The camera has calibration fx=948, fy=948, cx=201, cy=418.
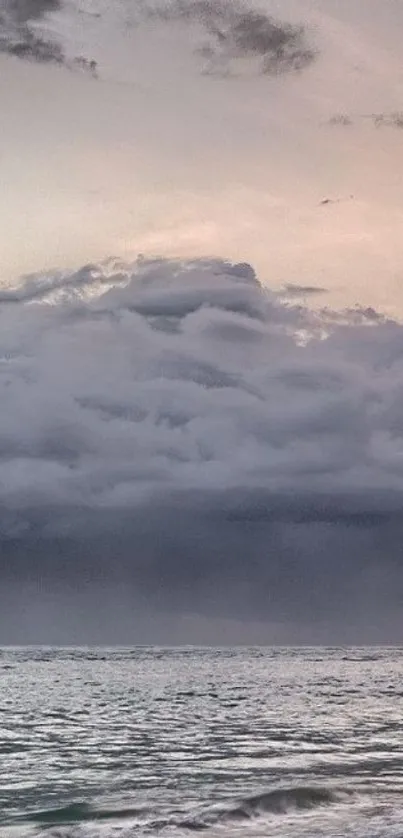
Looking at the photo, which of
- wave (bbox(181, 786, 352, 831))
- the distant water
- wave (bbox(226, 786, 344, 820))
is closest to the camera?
the distant water

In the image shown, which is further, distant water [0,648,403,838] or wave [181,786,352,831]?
wave [181,786,352,831]

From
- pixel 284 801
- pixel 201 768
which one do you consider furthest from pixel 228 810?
pixel 201 768

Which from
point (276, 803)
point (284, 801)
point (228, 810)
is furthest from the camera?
point (284, 801)

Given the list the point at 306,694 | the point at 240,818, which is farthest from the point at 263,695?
the point at 240,818

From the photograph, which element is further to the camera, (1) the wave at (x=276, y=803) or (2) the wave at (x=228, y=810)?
(1) the wave at (x=276, y=803)

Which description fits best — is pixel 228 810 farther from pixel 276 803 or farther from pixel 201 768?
pixel 201 768

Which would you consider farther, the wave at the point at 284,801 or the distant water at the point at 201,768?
the wave at the point at 284,801

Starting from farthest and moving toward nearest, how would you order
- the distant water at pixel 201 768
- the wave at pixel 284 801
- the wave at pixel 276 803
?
the wave at pixel 284 801 < the wave at pixel 276 803 < the distant water at pixel 201 768

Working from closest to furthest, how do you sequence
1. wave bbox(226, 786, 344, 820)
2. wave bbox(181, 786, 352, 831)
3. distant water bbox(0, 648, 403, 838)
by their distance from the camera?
distant water bbox(0, 648, 403, 838)
wave bbox(181, 786, 352, 831)
wave bbox(226, 786, 344, 820)

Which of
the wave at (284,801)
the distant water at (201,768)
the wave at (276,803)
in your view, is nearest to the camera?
the distant water at (201,768)
